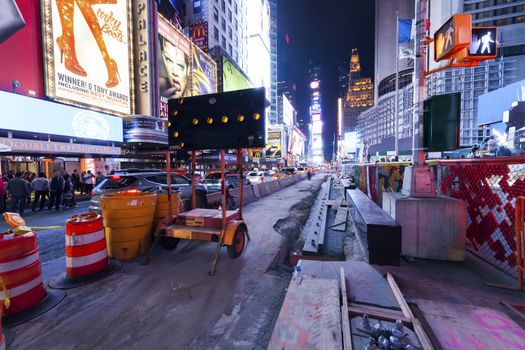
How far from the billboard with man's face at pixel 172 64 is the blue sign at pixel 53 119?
24.7 feet

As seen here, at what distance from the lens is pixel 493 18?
2323 inches

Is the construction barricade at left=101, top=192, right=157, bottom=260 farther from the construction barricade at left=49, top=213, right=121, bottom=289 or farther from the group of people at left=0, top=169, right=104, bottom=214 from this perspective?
the group of people at left=0, top=169, right=104, bottom=214

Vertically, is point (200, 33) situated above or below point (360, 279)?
above

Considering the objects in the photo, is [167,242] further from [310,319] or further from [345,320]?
[345,320]

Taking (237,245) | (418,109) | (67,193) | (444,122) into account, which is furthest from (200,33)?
(444,122)

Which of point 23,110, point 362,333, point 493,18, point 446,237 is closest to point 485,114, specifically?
point 493,18

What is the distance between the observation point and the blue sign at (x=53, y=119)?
40.5 ft

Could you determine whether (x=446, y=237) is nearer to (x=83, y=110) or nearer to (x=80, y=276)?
(x=80, y=276)

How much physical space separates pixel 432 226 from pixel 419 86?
2.90 m

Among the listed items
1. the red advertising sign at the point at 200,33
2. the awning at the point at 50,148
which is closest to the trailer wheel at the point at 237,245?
the awning at the point at 50,148

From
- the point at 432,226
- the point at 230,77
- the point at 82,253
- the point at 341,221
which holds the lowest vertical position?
the point at 341,221

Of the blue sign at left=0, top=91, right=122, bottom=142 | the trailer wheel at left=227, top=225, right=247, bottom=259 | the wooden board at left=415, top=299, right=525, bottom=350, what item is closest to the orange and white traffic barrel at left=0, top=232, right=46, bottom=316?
the trailer wheel at left=227, top=225, right=247, bottom=259

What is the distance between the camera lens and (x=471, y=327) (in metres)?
2.46

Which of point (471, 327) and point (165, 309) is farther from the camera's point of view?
point (165, 309)
